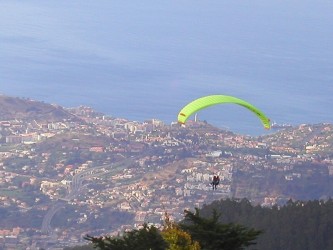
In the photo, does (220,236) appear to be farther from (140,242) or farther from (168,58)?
(168,58)

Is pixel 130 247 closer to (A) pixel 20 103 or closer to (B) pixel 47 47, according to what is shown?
(A) pixel 20 103

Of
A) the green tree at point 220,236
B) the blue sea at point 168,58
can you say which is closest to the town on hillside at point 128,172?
the blue sea at point 168,58


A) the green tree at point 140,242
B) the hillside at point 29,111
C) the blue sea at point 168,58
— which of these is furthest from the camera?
the blue sea at point 168,58

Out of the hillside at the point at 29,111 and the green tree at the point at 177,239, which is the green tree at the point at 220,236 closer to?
the green tree at the point at 177,239

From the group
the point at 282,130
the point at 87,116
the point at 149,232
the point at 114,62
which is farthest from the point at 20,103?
the point at 149,232

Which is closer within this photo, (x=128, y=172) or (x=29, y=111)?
(x=128, y=172)

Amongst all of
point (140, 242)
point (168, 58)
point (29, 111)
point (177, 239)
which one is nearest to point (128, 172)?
point (29, 111)
